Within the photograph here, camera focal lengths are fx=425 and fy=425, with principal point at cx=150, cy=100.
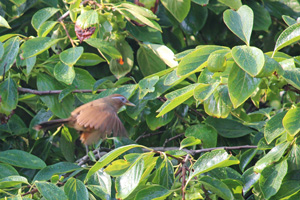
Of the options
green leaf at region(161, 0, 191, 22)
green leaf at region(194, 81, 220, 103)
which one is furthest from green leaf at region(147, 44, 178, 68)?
green leaf at region(194, 81, 220, 103)

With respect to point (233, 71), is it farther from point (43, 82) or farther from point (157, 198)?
point (43, 82)

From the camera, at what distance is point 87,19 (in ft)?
7.11

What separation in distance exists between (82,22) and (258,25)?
1.48 metres

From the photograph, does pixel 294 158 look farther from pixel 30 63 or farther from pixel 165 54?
pixel 30 63

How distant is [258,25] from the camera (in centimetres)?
312

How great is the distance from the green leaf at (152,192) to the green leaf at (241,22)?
0.67 meters

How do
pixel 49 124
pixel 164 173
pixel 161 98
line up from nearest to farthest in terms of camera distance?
pixel 164 173 < pixel 161 98 < pixel 49 124

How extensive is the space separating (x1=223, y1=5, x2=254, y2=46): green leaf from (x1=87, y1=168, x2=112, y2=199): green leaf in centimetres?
84

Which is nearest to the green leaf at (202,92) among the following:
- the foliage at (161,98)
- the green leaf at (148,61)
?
the foliage at (161,98)

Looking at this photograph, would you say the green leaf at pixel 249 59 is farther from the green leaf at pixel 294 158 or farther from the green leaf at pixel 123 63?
the green leaf at pixel 123 63

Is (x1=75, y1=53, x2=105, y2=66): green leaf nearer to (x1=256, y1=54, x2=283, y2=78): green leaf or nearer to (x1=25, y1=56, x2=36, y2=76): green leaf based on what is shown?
(x1=25, y1=56, x2=36, y2=76): green leaf

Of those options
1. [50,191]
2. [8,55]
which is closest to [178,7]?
[8,55]

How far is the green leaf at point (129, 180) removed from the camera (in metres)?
1.54

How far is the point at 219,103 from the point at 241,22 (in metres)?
0.36
